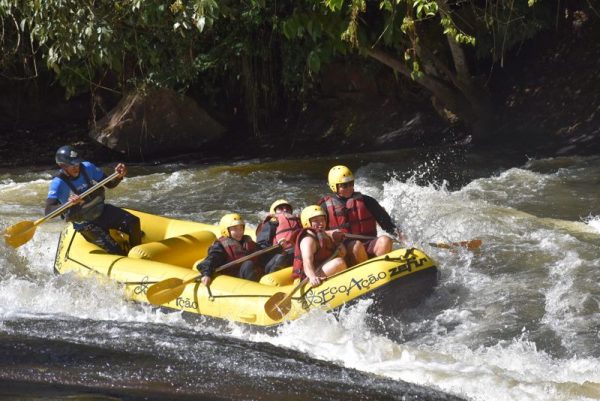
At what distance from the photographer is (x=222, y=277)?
681cm

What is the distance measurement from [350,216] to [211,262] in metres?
1.07

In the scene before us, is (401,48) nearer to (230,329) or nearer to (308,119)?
(308,119)

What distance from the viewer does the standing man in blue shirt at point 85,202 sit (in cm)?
751

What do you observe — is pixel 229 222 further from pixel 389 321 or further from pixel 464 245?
pixel 464 245

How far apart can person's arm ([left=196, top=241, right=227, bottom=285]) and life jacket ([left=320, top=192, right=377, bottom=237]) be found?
2.67 ft

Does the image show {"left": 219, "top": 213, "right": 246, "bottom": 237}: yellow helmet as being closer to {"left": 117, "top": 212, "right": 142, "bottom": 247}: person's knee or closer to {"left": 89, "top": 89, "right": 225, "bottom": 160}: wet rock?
{"left": 117, "top": 212, "right": 142, "bottom": 247}: person's knee

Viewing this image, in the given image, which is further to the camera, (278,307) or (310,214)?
(310,214)

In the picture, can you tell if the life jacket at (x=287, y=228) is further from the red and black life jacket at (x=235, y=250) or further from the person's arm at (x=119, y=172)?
the person's arm at (x=119, y=172)

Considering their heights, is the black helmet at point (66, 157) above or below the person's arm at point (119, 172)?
above

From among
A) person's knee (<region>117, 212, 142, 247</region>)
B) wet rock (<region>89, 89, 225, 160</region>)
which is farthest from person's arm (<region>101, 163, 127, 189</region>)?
wet rock (<region>89, 89, 225, 160</region>)

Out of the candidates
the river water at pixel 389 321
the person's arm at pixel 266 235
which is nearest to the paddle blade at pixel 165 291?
the river water at pixel 389 321

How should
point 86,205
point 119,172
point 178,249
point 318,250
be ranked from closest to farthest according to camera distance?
point 318,250 → point 119,172 → point 86,205 → point 178,249

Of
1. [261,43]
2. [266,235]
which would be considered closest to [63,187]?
[266,235]

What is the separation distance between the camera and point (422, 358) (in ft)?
18.9
